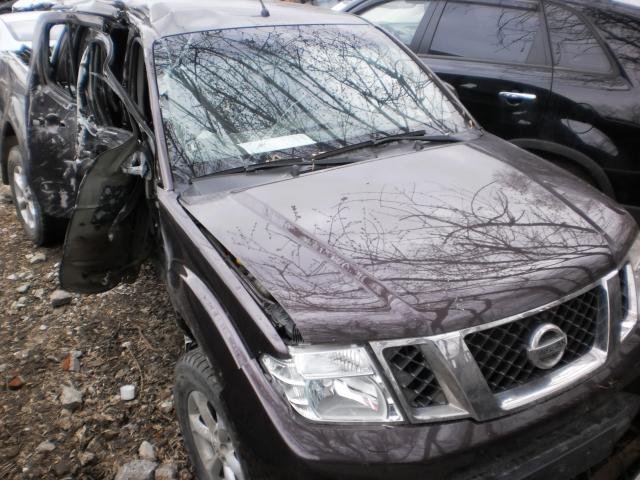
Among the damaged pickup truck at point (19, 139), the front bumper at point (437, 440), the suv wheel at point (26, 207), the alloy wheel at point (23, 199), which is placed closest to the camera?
the front bumper at point (437, 440)

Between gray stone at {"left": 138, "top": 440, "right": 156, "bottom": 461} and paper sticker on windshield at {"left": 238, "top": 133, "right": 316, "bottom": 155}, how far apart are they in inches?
58.4

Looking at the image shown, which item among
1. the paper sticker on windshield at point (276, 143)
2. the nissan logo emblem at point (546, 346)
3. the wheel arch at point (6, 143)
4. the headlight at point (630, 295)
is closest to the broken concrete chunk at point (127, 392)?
the paper sticker on windshield at point (276, 143)

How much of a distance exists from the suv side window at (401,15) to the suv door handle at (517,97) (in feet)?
3.46

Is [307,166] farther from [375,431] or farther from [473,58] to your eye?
[473,58]

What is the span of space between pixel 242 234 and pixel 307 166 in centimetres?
58

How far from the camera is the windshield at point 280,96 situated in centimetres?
253

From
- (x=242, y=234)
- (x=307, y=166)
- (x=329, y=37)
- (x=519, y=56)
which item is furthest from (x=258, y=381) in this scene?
(x=519, y=56)

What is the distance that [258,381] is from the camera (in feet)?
5.64

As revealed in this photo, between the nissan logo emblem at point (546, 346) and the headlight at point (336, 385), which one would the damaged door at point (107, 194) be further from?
the nissan logo emblem at point (546, 346)

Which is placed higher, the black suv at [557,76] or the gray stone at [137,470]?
the black suv at [557,76]

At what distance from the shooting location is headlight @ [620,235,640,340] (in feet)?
6.74

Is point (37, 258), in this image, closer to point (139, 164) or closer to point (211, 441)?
point (139, 164)

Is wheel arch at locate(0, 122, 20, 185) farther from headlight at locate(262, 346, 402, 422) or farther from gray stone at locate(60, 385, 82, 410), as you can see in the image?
headlight at locate(262, 346, 402, 422)

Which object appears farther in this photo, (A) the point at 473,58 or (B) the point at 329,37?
(A) the point at 473,58
